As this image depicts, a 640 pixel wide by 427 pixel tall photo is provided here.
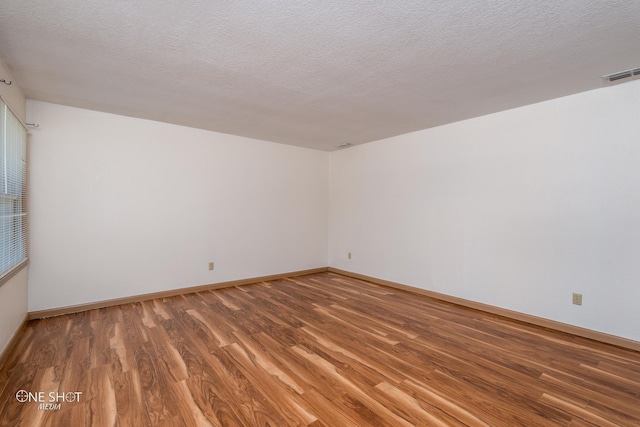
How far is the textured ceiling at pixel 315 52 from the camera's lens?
160 centimetres

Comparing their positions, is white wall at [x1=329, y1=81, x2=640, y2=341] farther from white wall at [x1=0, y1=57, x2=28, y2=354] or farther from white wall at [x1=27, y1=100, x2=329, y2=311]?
white wall at [x1=0, y1=57, x2=28, y2=354]

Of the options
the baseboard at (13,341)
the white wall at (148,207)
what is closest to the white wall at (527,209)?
the white wall at (148,207)

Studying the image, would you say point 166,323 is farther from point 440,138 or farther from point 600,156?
point 600,156

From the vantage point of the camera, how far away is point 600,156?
2666mm

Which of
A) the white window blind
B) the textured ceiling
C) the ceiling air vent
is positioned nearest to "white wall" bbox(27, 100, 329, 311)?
the white window blind

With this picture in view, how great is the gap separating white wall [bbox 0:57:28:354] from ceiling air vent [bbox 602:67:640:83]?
16.2 ft

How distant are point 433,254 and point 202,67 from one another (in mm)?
3514

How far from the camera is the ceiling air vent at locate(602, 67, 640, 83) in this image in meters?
2.29

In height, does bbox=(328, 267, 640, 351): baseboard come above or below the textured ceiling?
below

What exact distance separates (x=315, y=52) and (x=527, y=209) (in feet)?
9.16

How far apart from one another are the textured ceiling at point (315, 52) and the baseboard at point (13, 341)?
226 centimetres

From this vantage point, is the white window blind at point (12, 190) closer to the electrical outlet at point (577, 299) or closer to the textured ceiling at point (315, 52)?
the textured ceiling at point (315, 52)

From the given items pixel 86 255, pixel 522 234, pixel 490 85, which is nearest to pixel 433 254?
pixel 522 234

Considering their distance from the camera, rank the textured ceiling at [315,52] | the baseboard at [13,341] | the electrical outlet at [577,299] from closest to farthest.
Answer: the textured ceiling at [315,52] → the baseboard at [13,341] → the electrical outlet at [577,299]
